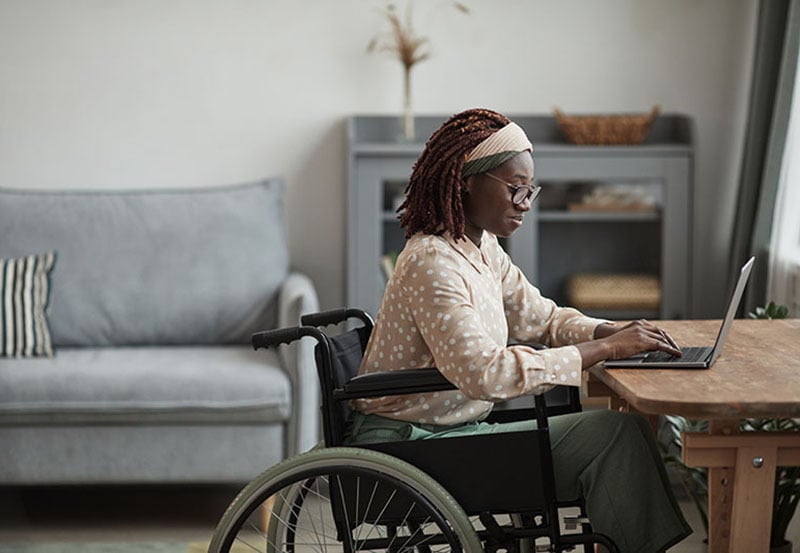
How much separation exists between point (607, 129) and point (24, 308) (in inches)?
73.1

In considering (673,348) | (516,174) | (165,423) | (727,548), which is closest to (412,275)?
(516,174)

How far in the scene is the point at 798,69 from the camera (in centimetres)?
342

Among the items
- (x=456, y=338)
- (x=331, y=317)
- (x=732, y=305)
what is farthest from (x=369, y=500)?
(x=732, y=305)

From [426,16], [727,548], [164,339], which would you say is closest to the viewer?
[727,548]

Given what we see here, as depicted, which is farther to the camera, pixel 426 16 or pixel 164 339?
pixel 426 16

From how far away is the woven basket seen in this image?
388 cm

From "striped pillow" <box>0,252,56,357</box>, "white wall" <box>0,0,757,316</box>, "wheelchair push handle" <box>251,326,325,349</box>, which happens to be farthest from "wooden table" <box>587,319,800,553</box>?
"white wall" <box>0,0,757,316</box>

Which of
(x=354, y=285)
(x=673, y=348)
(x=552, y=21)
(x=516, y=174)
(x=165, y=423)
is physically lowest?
(x=165, y=423)

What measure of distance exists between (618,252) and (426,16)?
3.37ft

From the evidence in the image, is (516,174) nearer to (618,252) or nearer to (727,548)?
(727,548)

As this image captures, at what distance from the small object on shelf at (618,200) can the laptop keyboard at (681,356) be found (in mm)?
1781

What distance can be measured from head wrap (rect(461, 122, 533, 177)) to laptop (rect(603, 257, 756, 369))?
0.37 m

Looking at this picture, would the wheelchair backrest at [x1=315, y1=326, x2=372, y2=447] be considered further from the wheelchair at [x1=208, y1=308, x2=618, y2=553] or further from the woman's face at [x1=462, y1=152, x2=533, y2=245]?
the woman's face at [x1=462, y1=152, x2=533, y2=245]

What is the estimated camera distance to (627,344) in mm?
1959
